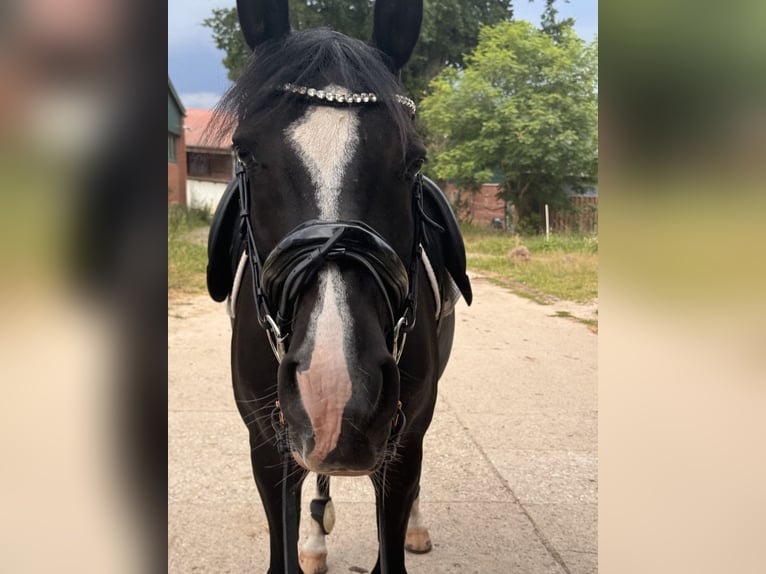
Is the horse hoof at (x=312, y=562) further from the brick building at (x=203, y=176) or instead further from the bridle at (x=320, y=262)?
the brick building at (x=203, y=176)

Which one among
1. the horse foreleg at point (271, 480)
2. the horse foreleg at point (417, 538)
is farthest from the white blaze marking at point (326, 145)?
the horse foreleg at point (417, 538)

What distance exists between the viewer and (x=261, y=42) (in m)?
1.66

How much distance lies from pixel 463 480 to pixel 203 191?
2144 centimetres

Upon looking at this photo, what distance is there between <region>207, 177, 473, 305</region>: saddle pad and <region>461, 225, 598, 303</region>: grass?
7.42m

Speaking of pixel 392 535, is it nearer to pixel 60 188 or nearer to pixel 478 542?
pixel 478 542

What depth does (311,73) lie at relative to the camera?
146cm

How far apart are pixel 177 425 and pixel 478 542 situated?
257cm

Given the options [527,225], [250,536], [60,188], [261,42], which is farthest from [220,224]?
[527,225]

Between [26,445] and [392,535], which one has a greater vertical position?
[26,445]

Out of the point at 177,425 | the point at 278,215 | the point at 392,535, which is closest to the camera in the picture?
the point at 278,215

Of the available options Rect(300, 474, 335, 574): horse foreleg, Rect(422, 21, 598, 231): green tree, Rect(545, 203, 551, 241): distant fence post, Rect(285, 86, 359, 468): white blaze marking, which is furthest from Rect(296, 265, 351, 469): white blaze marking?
Rect(422, 21, 598, 231): green tree

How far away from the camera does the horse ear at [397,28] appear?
170cm

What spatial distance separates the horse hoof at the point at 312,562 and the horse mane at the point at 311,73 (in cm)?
209

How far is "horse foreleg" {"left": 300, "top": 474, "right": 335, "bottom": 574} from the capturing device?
270cm
